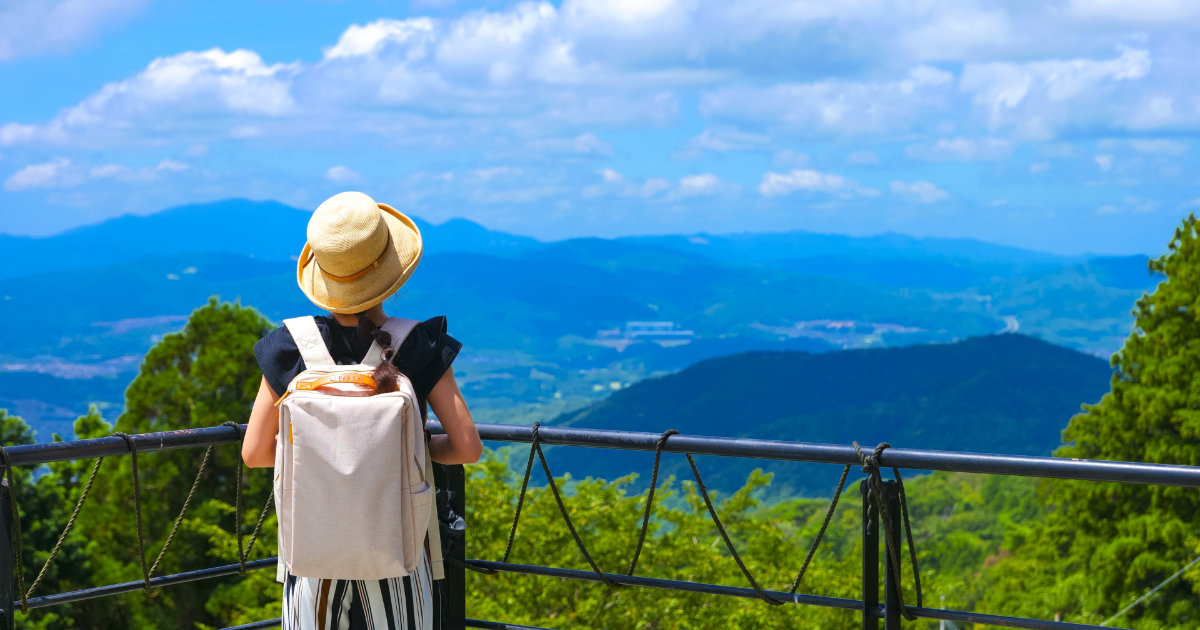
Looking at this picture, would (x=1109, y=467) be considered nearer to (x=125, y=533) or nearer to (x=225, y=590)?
(x=225, y=590)

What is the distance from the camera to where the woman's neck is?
239 cm

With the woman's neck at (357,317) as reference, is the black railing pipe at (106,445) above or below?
below

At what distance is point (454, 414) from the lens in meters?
2.38

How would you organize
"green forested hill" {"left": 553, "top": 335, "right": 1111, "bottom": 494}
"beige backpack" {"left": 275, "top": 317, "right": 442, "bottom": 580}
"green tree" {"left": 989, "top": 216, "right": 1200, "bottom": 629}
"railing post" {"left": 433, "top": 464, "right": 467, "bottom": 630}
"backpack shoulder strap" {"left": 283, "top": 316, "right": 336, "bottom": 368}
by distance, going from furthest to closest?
"green forested hill" {"left": 553, "top": 335, "right": 1111, "bottom": 494} < "green tree" {"left": 989, "top": 216, "right": 1200, "bottom": 629} < "railing post" {"left": 433, "top": 464, "right": 467, "bottom": 630} < "backpack shoulder strap" {"left": 283, "top": 316, "right": 336, "bottom": 368} < "beige backpack" {"left": 275, "top": 317, "right": 442, "bottom": 580}

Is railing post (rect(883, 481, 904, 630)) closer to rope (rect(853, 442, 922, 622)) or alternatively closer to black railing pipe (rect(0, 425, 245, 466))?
rope (rect(853, 442, 922, 622))

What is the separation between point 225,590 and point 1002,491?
4174 cm

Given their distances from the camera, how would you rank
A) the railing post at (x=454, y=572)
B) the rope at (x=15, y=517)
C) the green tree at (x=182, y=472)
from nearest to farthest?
the rope at (x=15, y=517) < the railing post at (x=454, y=572) < the green tree at (x=182, y=472)

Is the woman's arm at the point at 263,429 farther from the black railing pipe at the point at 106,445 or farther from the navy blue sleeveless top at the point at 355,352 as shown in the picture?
the black railing pipe at the point at 106,445

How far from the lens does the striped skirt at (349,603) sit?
94.9 inches

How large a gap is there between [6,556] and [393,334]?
1.13 m

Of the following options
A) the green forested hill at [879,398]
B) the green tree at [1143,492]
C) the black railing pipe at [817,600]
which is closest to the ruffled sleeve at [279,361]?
the black railing pipe at [817,600]

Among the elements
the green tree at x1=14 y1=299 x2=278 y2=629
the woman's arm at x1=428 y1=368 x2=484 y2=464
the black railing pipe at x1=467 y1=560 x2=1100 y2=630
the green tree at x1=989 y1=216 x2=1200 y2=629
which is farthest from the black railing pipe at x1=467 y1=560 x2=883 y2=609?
the green tree at x1=14 y1=299 x2=278 y2=629

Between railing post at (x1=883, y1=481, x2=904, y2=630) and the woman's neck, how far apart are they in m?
1.29

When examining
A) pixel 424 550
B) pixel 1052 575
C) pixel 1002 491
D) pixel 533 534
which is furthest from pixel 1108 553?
pixel 1002 491
